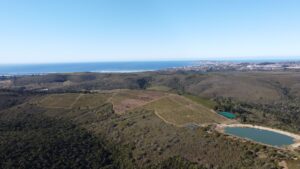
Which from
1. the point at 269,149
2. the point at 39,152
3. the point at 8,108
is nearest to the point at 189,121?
the point at 269,149

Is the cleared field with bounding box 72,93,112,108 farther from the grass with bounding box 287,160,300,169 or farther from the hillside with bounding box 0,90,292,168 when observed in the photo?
the grass with bounding box 287,160,300,169

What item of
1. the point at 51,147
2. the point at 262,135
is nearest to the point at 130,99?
the point at 51,147

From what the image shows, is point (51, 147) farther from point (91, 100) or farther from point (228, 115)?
point (228, 115)

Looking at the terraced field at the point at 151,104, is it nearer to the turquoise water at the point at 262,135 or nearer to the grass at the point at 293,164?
the turquoise water at the point at 262,135

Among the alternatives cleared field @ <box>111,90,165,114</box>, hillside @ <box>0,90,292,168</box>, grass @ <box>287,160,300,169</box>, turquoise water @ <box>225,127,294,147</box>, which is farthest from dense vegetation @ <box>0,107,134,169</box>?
grass @ <box>287,160,300,169</box>

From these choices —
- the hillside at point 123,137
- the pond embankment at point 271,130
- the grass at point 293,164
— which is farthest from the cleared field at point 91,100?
the grass at point 293,164

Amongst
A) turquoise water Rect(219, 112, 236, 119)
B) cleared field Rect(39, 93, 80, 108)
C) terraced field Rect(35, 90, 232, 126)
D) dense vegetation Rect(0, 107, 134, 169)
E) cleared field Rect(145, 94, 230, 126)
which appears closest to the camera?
dense vegetation Rect(0, 107, 134, 169)

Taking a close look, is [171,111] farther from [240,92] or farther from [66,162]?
A: [240,92]
